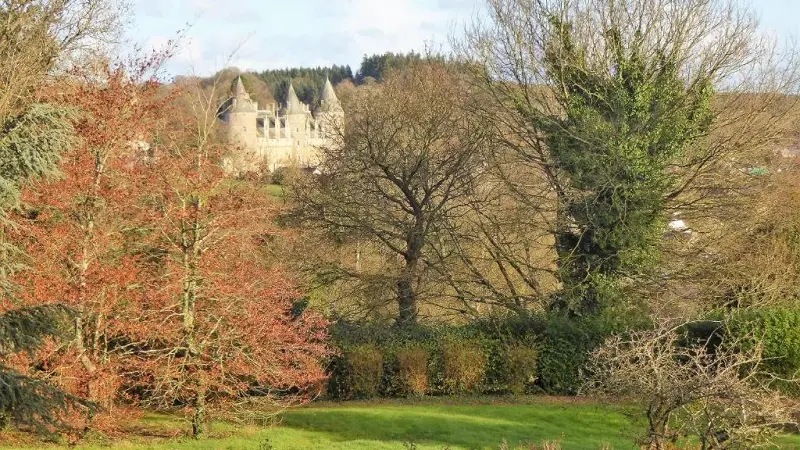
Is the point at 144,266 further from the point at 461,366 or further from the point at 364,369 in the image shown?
the point at 461,366

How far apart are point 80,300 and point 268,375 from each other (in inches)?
168

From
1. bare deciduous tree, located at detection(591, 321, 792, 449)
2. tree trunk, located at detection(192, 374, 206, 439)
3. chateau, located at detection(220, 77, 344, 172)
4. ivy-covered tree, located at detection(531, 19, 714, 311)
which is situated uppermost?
chateau, located at detection(220, 77, 344, 172)

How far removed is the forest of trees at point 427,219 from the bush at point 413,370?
0.26ft

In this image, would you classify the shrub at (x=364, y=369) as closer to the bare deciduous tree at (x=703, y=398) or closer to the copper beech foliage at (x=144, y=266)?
A: the copper beech foliage at (x=144, y=266)

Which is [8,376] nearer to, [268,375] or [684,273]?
[268,375]

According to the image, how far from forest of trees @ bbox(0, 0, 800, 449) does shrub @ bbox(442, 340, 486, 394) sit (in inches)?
2.2

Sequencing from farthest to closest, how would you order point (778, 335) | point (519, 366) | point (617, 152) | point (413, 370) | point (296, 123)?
point (296, 123) < point (617, 152) < point (519, 366) < point (413, 370) < point (778, 335)

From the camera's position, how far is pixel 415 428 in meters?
17.0

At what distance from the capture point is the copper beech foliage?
47.6 ft

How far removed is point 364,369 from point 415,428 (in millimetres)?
3519

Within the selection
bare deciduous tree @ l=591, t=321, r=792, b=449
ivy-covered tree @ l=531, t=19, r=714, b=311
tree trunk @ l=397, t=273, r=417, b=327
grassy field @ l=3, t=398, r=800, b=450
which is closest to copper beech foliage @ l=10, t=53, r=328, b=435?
grassy field @ l=3, t=398, r=800, b=450

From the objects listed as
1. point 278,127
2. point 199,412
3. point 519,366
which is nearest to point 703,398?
point 199,412

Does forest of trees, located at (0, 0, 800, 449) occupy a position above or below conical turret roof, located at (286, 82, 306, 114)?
below

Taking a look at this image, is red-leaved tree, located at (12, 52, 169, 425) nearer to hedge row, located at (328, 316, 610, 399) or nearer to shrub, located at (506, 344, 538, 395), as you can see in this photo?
hedge row, located at (328, 316, 610, 399)
